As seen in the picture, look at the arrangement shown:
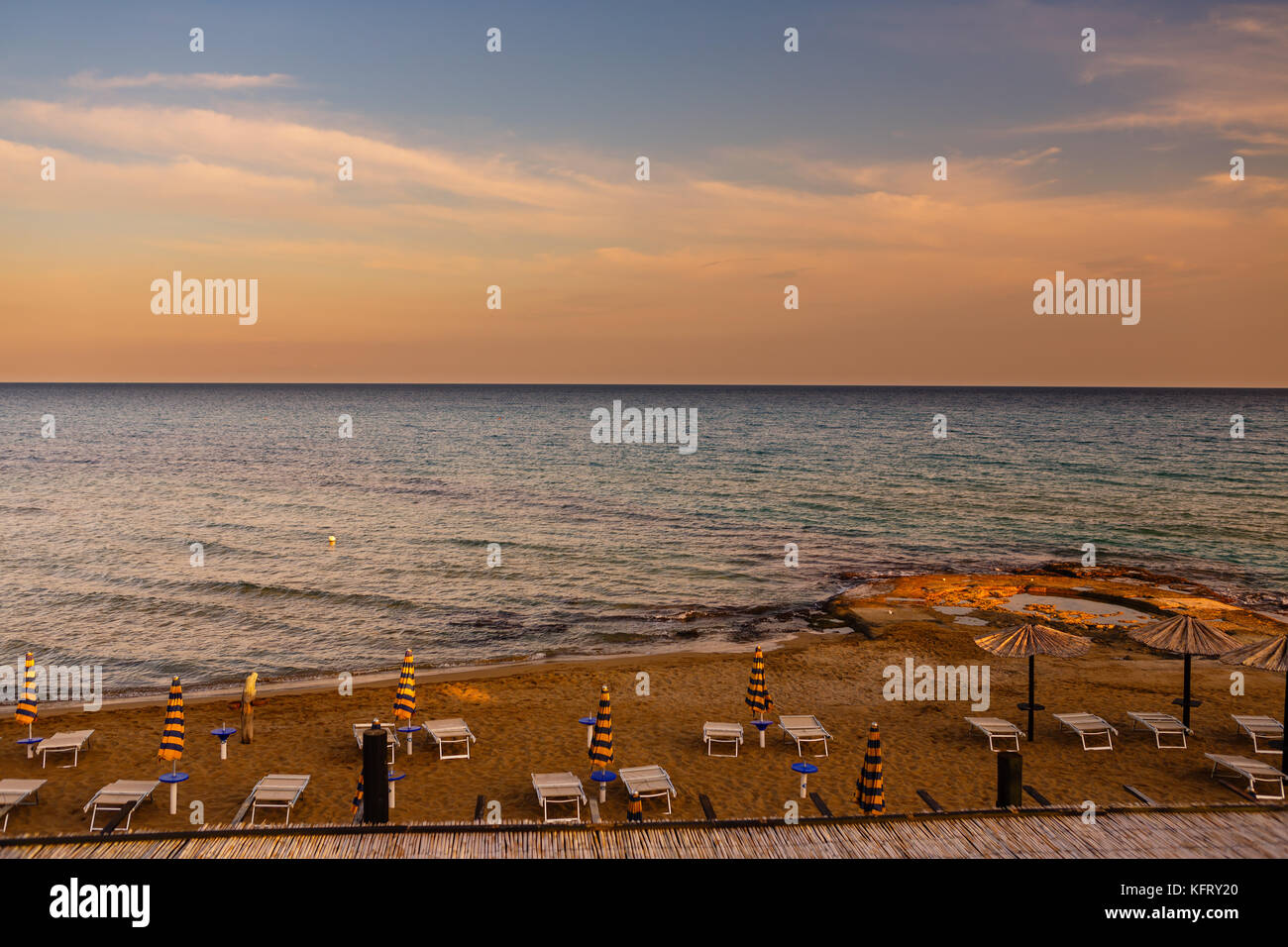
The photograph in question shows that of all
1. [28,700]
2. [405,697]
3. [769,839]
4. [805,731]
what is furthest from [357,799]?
[28,700]

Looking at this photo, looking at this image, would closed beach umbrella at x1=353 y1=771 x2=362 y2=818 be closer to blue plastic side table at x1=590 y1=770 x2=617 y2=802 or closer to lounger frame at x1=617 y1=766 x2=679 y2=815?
blue plastic side table at x1=590 y1=770 x2=617 y2=802

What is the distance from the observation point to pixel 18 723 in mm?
19828

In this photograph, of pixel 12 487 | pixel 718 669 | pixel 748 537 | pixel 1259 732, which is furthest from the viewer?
pixel 12 487

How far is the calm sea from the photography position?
29.2 m

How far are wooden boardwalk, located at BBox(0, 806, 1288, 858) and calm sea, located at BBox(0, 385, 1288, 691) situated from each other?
17.4 m

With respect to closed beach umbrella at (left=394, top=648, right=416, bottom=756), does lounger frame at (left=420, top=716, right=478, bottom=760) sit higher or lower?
lower

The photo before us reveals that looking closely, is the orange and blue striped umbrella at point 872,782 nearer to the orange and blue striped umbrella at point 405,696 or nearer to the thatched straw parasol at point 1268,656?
the thatched straw parasol at point 1268,656

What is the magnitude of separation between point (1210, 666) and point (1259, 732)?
8.51m

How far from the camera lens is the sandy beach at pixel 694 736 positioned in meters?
15.7

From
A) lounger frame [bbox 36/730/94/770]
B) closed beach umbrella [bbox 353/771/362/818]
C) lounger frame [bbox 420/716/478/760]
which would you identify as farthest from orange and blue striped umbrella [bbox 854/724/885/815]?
lounger frame [bbox 36/730/94/770]

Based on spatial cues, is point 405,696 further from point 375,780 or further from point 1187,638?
point 1187,638

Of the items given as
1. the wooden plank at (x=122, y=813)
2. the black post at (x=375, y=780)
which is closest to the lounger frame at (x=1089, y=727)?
the black post at (x=375, y=780)
